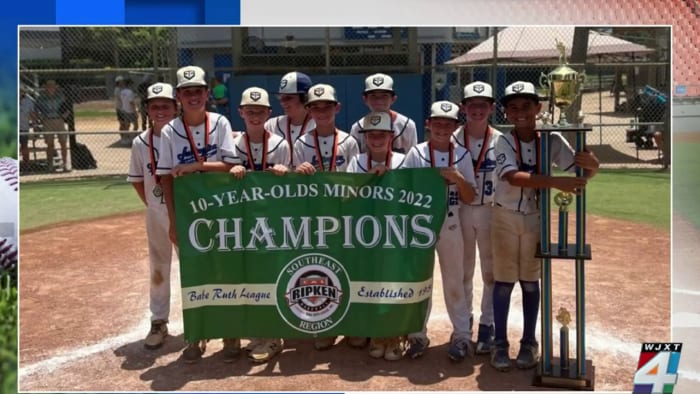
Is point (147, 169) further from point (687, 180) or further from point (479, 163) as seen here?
point (687, 180)

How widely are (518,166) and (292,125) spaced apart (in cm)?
144

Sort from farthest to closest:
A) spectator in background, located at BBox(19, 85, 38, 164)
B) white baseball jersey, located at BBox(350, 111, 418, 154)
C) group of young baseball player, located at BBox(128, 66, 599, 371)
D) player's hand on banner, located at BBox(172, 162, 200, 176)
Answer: spectator in background, located at BBox(19, 85, 38, 164) → white baseball jersey, located at BBox(350, 111, 418, 154) → player's hand on banner, located at BBox(172, 162, 200, 176) → group of young baseball player, located at BBox(128, 66, 599, 371)

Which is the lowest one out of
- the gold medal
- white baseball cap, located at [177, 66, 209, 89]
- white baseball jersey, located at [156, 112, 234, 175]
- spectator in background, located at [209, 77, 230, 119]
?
the gold medal

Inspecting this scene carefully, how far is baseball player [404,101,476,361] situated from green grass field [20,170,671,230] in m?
4.31

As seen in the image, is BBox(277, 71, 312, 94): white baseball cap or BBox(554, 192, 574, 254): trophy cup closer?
BBox(554, 192, 574, 254): trophy cup

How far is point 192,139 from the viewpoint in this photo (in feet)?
14.0

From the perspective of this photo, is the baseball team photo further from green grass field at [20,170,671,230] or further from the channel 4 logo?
green grass field at [20,170,671,230]

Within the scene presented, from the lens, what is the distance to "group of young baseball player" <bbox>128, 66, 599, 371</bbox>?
13.2 feet

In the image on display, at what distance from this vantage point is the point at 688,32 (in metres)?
4.25

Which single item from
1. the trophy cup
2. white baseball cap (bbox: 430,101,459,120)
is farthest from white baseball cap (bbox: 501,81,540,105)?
the trophy cup

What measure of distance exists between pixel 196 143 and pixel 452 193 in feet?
4.55

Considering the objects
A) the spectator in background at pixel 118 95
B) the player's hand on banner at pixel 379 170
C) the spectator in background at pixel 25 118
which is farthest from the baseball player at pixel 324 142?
the spectator in background at pixel 118 95

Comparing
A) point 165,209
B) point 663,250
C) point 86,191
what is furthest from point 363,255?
point 86,191

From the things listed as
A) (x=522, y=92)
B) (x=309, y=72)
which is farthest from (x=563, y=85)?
(x=309, y=72)
